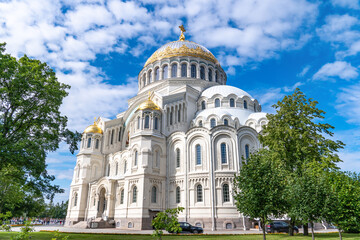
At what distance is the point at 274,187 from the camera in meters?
15.2

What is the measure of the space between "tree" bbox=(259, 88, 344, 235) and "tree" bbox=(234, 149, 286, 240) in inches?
262

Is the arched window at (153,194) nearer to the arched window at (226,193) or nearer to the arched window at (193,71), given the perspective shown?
the arched window at (226,193)

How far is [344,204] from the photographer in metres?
13.9

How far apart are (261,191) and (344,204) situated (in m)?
4.23

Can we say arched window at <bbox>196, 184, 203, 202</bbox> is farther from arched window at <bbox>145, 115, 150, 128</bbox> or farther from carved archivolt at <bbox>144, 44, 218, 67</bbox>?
carved archivolt at <bbox>144, 44, 218, 67</bbox>

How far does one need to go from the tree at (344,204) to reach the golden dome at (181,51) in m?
33.7

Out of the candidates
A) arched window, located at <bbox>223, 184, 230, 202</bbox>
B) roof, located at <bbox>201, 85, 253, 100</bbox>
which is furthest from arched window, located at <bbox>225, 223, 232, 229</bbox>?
roof, located at <bbox>201, 85, 253, 100</bbox>

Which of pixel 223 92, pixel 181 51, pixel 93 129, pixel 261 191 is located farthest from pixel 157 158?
pixel 181 51

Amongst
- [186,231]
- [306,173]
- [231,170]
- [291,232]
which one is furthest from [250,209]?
[231,170]

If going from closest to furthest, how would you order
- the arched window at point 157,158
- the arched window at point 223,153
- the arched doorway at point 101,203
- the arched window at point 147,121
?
the arched window at point 223,153, the arched window at point 157,158, the arched window at point 147,121, the arched doorway at point 101,203

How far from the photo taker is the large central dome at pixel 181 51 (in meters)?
44.5

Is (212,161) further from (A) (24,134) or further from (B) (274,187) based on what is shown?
(A) (24,134)

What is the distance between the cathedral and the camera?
2858 cm

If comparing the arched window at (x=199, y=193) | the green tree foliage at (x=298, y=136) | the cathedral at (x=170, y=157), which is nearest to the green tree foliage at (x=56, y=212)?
the cathedral at (x=170, y=157)
